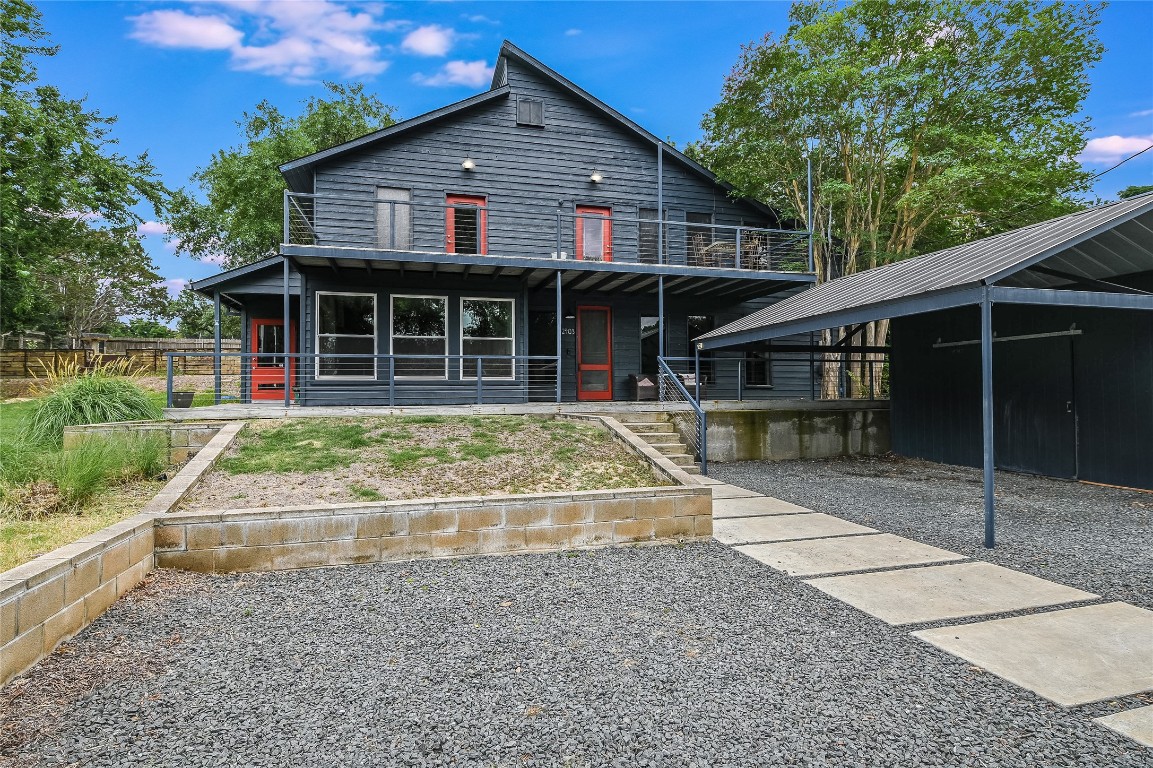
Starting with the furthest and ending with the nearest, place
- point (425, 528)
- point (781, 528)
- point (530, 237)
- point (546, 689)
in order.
→ point (530, 237) < point (781, 528) < point (425, 528) < point (546, 689)

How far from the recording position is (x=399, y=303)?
477 inches

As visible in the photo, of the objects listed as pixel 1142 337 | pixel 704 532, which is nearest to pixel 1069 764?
pixel 704 532

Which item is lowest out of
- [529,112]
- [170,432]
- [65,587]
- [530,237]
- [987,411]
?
[65,587]

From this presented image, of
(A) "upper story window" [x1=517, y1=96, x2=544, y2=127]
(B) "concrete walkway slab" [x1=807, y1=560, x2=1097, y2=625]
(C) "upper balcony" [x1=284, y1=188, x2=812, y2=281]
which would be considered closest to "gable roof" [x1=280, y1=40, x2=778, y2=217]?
(A) "upper story window" [x1=517, y1=96, x2=544, y2=127]

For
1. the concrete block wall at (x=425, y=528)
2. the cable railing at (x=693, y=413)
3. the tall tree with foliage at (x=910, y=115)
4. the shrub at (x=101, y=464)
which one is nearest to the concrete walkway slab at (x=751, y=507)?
the concrete block wall at (x=425, y=528)

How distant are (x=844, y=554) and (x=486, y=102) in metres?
11.8

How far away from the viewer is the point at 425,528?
15.3 feet

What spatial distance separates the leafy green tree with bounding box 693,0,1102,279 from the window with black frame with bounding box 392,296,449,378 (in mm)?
8063

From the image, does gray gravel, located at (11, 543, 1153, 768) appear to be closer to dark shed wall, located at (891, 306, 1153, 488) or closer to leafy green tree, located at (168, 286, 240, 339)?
dark shed wall, located at (891, 306, 1153, 488)

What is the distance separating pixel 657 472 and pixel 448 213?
8600mm

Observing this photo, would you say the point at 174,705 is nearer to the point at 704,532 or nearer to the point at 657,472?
the point at 704,532

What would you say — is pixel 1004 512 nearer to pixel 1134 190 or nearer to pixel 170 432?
pixel 170 432

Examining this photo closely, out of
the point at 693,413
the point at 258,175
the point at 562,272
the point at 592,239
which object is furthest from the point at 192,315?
the point at 693,413

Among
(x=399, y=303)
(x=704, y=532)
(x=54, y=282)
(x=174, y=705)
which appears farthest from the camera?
(x=54, y=282)
